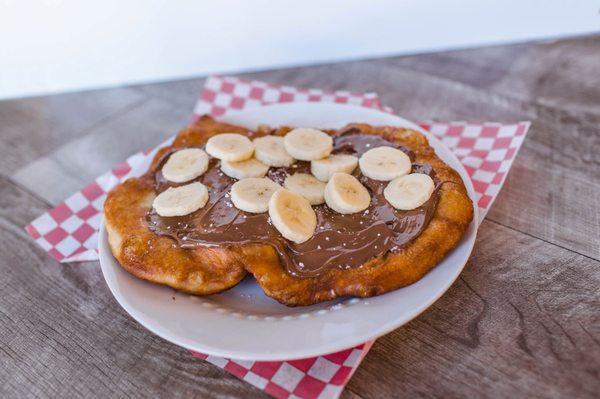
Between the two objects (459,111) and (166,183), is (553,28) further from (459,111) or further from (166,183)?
(166,183)

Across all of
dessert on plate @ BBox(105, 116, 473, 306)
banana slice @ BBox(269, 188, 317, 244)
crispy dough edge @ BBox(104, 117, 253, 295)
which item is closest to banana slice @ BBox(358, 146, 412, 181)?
dessert on plate @ BBox(105, 116, 473, 306)

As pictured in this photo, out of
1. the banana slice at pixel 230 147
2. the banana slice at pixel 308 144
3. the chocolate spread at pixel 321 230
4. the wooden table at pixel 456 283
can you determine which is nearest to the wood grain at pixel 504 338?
the wooden table at pixel 456 283

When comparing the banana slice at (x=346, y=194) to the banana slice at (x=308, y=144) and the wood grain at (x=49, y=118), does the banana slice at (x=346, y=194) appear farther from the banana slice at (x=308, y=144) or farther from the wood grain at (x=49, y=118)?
the wood grain at (x=49, y=118)

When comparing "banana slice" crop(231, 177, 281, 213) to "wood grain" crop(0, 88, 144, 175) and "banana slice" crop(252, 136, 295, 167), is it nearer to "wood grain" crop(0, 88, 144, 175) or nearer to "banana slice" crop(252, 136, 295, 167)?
"banana slice" crop(252, 136, 295, 167)

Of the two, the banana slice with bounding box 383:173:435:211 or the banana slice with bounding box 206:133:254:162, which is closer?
the banana slice with bounding box 383:173:435:211

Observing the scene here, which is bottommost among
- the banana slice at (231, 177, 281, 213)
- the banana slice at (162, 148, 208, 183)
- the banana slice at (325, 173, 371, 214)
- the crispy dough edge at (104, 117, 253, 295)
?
the crispy dough edge at (104, 117, 253, 295)
